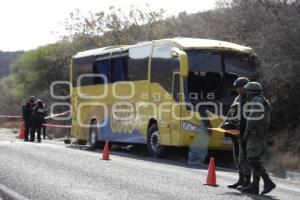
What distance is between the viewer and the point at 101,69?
22.7 metres

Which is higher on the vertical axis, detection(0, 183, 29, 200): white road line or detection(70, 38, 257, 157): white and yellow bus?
detection(70, 38, 257, 157): white and yellow bus

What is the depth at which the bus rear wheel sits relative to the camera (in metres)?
18.7

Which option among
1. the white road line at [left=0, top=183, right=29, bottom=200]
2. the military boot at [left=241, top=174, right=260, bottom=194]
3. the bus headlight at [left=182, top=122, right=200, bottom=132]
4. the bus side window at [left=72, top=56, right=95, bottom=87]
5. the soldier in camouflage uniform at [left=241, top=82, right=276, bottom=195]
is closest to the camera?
the white road line at [left=0, top=183, right=29, bottom=200]

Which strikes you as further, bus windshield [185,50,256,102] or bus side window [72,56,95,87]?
bus side window [72,56,95,87]

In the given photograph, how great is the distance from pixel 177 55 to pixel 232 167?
326 centimetres

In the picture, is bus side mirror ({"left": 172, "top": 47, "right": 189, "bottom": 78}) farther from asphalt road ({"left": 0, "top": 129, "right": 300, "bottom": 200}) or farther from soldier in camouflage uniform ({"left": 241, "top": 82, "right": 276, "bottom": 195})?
soldier in camouflage uniform ({"left": 241, "top": 82, "right": 276, "bottom": 195})

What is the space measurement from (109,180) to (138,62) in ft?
26.8

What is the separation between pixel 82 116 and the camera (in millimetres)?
24656

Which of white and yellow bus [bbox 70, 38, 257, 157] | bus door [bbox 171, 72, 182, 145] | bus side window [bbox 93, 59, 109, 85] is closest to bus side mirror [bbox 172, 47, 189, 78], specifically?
white and yellow bus [bbox 70, 38, 257, 157]

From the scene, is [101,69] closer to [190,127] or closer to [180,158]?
[180,158]

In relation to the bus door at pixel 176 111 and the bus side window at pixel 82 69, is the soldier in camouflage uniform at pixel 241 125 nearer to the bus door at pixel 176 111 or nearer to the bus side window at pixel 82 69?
the bus door at pixel 176 111

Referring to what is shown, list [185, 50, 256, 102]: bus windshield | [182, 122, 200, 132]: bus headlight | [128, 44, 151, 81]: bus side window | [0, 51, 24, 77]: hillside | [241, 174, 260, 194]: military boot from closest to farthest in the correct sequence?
[241, 174, 260, 194]: military boot, [182, 122, 200, 132]: bus headlight, [185, 50, 256, 102]: bus windshield, [128, 44, 151, 81]: bus side window, [0, 51, 24, 77]: hillside

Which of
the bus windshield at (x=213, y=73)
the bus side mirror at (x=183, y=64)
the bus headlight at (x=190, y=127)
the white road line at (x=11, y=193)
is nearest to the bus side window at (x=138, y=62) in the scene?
the bus windshield at (x=213, y=73)

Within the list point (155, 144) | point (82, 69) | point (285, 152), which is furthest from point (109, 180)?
point (82, 69)
